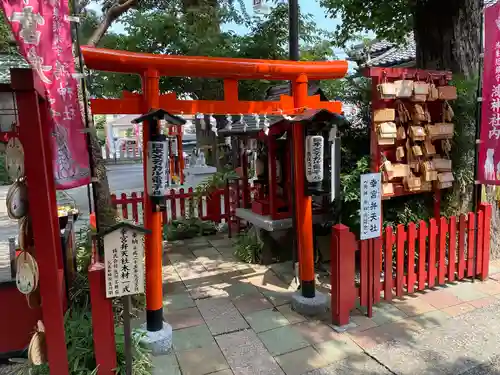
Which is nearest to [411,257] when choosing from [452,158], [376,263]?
[376,263]

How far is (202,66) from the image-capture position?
4.13m

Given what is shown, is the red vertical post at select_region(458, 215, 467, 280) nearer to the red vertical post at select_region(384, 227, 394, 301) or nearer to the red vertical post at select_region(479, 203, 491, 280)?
the red vertical post at select_region(479, 203, 491, 280)

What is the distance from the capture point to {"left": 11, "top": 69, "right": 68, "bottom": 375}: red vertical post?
2.65 m

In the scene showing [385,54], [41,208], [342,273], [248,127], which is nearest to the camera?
[41,208]

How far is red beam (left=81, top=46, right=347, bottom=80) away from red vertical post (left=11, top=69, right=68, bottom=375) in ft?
2.90

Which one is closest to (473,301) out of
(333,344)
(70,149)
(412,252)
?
(412,252)

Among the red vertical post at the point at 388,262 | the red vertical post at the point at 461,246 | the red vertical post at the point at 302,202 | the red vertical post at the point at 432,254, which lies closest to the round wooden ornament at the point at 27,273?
the red vertical post at the point at 302,202

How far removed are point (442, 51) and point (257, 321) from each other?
5.06 meters

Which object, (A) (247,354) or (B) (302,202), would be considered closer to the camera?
(A) (247,354)

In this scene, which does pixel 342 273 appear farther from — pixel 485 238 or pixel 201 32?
pixel 201 32

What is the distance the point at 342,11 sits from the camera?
24.5 ft

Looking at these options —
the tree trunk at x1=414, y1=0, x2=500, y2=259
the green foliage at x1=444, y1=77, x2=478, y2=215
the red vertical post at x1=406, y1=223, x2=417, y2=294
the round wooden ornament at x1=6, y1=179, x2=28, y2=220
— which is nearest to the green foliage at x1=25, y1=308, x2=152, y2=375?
the round wooden ornament at x1=6, y1=179, x2=28, y2=220

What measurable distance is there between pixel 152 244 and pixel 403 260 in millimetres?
3033

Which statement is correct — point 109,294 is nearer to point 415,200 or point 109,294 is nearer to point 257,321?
point 257,321
